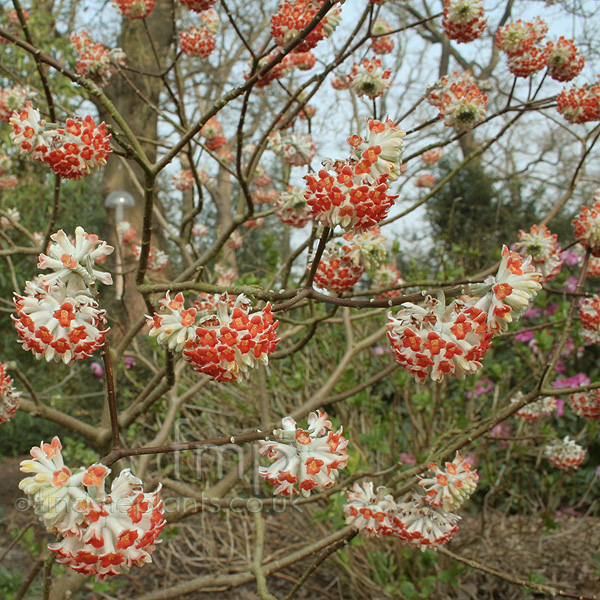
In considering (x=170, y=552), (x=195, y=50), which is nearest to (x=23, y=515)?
(x=170, y=552)

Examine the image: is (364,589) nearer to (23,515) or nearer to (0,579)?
(0,579)

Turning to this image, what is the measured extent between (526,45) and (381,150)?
1723 millimetres

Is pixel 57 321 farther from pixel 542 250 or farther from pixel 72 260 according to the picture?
pixel 542 250

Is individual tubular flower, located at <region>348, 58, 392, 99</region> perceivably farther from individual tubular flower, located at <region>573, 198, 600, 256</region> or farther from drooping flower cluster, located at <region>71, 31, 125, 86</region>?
drooping flower cluster, located at <region>71, 31, 125, 86</region>

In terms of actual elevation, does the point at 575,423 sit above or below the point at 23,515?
above

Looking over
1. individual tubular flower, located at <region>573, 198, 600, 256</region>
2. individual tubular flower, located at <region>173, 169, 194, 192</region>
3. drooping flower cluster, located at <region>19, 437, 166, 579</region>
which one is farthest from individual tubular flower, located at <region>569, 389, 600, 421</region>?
individual tubular flower, located at <region>173, 169, 194, 192</region>

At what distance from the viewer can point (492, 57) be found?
40.2 ft

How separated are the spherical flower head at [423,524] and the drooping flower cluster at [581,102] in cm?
160

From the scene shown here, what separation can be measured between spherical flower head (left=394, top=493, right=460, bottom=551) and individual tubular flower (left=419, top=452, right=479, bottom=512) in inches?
1.4

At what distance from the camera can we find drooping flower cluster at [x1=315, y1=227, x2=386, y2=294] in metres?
1.50

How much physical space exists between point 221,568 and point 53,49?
495 cm

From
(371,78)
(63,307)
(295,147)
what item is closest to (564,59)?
(371,78)

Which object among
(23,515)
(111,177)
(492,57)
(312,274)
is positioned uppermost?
(492,57)

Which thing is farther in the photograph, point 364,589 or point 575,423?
point 575,423
